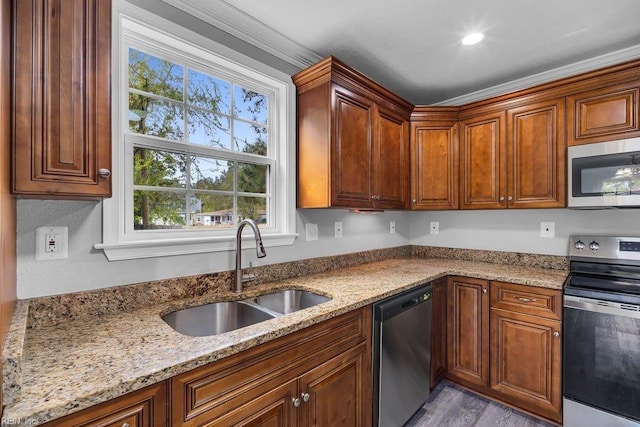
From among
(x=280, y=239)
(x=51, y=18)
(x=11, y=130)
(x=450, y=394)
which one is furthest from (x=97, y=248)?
(x=450, y=394)

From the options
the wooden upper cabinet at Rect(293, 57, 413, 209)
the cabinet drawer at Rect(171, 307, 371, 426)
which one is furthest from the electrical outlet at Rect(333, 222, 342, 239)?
the cabinet drawer at Rect(171, 307, 371, 426)

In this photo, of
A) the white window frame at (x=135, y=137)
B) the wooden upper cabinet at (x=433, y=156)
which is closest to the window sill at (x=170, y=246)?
the white window frame at (x=135, y=137)

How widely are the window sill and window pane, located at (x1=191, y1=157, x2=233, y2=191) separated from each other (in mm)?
319

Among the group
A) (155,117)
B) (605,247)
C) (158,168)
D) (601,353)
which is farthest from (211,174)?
(605,247)

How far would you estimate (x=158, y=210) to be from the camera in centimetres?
159

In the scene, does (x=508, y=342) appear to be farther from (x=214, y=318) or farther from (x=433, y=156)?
(x=214, y=318)

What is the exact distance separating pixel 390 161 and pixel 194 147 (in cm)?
145

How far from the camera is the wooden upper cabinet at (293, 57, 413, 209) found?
6.36 ft

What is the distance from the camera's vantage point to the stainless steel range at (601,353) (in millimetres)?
1643

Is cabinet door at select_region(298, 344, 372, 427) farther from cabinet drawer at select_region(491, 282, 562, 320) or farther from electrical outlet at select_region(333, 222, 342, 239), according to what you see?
cabinet drawer at select_region(491, 282, 562, 320)

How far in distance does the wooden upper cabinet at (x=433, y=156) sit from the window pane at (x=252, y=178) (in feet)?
4.43

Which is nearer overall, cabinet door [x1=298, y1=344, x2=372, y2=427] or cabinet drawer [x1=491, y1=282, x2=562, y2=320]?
cabinet door [x1=298, y1=344, x2=372, y2=427]

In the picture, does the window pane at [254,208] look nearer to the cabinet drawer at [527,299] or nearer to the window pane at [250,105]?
the window pane at [250,105]

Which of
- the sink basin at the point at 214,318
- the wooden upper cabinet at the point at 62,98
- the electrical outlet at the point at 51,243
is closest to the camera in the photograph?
the wooden upper cabinet at the point at 62,98
